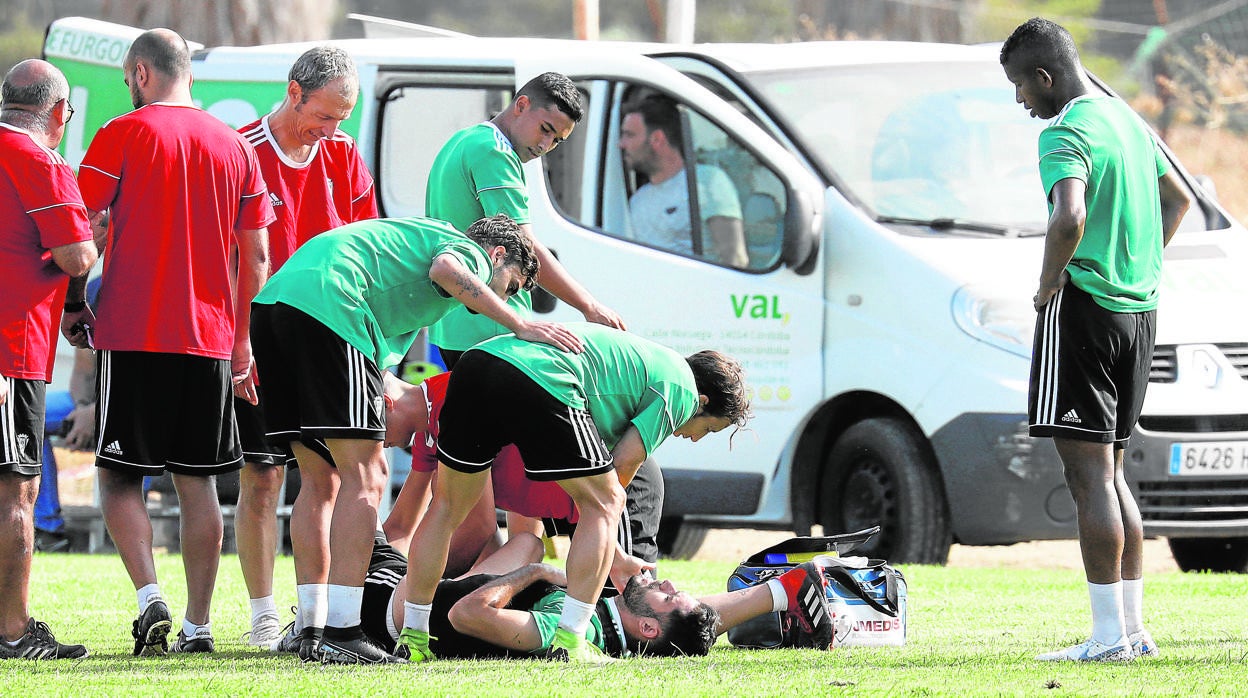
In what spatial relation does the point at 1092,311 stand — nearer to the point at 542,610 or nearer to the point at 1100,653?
the point at 1100,653

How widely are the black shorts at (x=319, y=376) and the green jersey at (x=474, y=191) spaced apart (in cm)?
70

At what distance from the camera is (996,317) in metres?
8.49

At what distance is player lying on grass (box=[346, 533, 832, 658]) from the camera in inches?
231

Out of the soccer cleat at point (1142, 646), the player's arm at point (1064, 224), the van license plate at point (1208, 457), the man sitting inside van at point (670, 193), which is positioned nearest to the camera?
the player's arm at point (1064, 224)

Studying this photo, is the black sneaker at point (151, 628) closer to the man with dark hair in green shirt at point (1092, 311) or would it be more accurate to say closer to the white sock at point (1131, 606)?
the man with dark hair in green shirt at point (1092, 311)

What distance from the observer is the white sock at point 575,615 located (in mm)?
5754

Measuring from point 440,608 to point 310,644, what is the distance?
406 mm

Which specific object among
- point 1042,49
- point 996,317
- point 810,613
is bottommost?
point 810,613

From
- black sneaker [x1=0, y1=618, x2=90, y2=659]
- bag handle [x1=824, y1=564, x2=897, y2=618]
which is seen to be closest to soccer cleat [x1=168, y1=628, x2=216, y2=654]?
black sneaker [x1=0, y1=618, x2=90, y2=659]

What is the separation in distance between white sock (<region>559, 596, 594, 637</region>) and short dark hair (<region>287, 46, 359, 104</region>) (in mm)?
1822

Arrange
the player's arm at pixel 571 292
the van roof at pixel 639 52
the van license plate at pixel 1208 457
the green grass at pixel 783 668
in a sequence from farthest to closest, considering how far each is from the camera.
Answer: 1. the van roof at pixel 639 52
2. the van license plate at pixel 1208 457
3. the player's arm at pixel 571 292
4. the green grass at pixel 783 668

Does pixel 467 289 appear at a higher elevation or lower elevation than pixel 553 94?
lower

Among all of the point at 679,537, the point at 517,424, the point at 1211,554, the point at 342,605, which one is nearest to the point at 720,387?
the point at 517,424

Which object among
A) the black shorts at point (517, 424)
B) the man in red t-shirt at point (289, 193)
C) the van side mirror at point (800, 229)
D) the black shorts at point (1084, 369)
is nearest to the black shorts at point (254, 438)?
the man in red t-shirt at point (289, 193)
